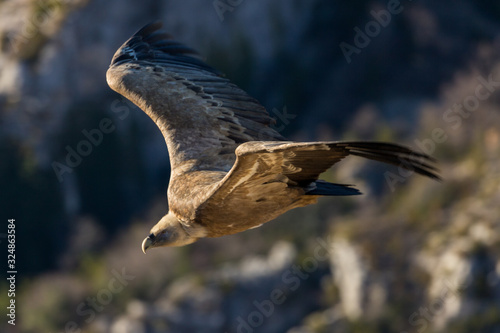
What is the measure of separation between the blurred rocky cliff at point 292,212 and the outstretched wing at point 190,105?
89.8 ft

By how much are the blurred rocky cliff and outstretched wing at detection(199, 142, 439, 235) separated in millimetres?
29514

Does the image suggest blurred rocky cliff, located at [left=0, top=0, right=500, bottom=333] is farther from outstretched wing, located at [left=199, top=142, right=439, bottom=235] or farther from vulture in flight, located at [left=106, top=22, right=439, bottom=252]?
outstretched wing, located at [left=199, top=142, right=439, bottom=235]

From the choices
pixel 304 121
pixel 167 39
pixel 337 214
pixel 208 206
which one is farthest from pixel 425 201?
pixel 208 206

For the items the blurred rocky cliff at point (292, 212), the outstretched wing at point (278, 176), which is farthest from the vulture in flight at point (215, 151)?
the blurred rocky cliff at point (292, 212)

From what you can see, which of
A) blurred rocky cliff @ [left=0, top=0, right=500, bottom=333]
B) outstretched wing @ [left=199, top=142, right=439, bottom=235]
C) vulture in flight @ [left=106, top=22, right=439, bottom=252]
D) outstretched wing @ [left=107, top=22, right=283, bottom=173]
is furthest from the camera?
blurred rocky cliff @ [left=0, top=0, right=500, bottom=333]

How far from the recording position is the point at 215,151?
11.4 meters

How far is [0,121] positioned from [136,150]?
7797 millimetres

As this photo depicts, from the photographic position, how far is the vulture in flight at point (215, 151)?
8742 mm

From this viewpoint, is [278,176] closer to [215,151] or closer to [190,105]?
[215,151]

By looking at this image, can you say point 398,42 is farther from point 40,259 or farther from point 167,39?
point 167,39

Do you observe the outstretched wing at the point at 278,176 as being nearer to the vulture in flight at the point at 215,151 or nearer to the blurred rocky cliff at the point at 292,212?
the vulture in flight at the point at 215,151

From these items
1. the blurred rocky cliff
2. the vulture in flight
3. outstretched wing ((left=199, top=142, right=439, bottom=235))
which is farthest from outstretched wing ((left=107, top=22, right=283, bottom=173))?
the blurred rocky cliff

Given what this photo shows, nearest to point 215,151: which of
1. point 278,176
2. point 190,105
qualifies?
point 190,105

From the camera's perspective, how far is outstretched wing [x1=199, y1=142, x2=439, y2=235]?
8.17m
